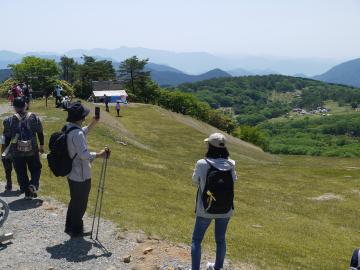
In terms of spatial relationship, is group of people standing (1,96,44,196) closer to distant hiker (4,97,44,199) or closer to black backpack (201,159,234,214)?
distant hiker (4,97,44,199)

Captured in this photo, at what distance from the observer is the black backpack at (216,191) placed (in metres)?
8.61

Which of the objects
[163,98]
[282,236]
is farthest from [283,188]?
[163,98]

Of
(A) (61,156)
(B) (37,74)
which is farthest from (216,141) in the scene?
(B) (37,74)

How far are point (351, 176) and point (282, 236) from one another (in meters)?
29.3

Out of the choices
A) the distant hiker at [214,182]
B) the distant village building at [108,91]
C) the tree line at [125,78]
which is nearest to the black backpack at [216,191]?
the distant hiker at [214,182]

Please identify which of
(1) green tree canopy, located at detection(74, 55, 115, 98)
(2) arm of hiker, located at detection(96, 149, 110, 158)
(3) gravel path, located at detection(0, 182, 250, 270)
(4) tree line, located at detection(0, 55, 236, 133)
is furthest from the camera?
(1) green tree canopy, located at detection(74, 55, 115, 98)

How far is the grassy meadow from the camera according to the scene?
14.1 meters

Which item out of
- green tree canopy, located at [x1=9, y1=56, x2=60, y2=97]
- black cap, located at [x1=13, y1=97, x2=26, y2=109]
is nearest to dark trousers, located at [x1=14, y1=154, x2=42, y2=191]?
black cap, located at [x1=13, y1=97, x2=26, y2=109]

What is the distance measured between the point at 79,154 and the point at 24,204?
17.9ft

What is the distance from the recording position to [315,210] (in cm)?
2698

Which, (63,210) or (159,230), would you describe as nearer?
(159,230)

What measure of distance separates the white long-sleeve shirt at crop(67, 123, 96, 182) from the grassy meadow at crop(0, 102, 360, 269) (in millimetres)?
3189

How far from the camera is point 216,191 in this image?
28.3 feet

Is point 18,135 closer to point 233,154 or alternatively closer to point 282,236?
point 282,236
